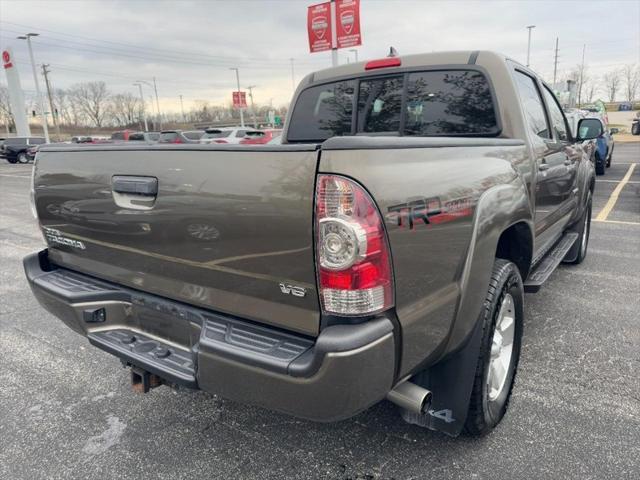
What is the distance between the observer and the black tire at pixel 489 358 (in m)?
2.16

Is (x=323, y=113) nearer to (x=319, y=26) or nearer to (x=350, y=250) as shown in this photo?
(x=350, y=250)

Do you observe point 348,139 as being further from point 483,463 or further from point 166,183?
point 483,463

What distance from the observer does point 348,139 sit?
1586mm

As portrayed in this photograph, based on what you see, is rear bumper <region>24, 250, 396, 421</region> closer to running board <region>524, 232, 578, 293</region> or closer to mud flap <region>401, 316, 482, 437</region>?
mud flap <region>401, 316, 482, 437</region>

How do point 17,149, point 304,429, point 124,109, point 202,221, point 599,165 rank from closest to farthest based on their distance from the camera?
1. point 202,221
2. point 304,429
3. point 599,165
4. point 17,149
5. point 124,109

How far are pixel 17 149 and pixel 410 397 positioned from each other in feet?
108

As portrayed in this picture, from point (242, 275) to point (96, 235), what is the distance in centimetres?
92

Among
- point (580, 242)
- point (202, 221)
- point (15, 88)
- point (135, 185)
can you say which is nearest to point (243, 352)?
point (202, 221)

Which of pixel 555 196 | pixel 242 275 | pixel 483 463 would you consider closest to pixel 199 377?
pixel 242 275

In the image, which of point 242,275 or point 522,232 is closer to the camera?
point 242,275

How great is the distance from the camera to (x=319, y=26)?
12352mm

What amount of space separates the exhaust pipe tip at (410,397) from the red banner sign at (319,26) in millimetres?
11824

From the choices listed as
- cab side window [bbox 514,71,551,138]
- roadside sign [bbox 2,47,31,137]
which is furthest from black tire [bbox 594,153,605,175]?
roadside sign [bbox 2,47,31,137]

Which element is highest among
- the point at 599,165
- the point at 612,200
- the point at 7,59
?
the point at 7,59
